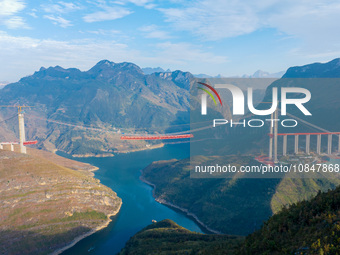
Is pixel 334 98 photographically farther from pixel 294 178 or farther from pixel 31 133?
pixel 31 133

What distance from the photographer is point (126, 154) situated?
11906 cm

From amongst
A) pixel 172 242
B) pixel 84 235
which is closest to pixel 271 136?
pixel 172 242

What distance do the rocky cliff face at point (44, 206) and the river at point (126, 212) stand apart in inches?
74.5

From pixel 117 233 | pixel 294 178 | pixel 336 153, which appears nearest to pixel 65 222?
pixel 117 233

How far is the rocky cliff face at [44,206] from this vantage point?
37.4m

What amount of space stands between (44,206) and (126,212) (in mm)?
15223

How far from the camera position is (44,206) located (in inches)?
1690

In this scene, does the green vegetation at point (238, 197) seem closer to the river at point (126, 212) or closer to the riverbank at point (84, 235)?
the river at point (126, 212)

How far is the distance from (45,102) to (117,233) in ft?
550

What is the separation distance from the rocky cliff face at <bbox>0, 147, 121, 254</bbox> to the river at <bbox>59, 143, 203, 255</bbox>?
1891 millimetres

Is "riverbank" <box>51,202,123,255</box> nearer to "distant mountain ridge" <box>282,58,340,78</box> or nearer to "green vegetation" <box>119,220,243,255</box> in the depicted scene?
"green vegetation" <box>119,220,243,255</box>

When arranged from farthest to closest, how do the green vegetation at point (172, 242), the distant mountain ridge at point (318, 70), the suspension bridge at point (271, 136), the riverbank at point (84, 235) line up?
the distant mountain ridge at point (318, 70)
the suspension bridge at point (271, 136)
the riverbank at point (84, 235)
the green vegetation at point (172, 242)

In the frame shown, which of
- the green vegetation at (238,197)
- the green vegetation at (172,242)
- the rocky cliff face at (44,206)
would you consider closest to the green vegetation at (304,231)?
the green vegetation at (172,242)

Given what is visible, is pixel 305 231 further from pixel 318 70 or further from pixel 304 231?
pixel 318 70
